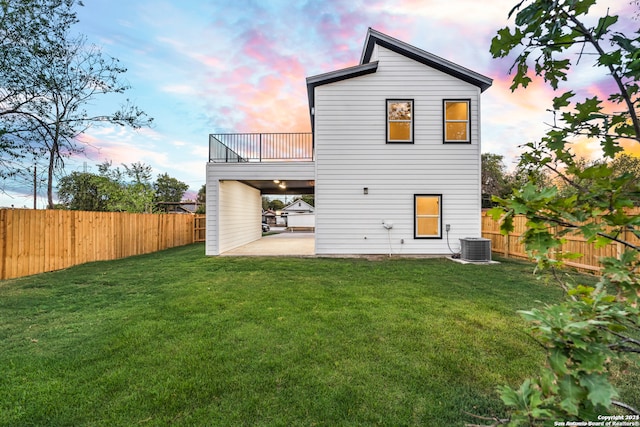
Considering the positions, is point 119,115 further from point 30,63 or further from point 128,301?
point 128,301

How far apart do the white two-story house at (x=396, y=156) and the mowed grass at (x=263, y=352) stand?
141 inches

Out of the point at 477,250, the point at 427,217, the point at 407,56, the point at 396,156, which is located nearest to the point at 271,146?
the point at 396,156

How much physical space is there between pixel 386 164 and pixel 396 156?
41 cm

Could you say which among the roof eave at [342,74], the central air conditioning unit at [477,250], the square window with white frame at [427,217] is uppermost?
the roof eave at [342,74]

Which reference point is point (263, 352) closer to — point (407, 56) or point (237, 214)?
point (237, 214)

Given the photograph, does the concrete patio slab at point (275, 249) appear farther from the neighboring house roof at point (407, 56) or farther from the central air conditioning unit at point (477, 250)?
the neighboring house roof at point (407, 56)

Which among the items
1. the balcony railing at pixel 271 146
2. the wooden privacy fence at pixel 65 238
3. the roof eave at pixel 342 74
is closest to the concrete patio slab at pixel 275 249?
the balcony railing at pixel 271 146

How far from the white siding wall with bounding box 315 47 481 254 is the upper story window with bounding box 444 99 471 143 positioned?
0.17 metres

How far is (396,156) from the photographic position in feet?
29.9

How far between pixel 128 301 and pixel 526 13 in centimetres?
583

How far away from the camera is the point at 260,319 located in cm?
381

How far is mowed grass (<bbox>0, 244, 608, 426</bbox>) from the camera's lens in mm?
2096

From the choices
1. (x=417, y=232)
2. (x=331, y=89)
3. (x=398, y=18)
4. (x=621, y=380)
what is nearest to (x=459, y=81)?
(x=398, y=18)

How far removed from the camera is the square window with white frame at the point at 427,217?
→ 9.08 m
